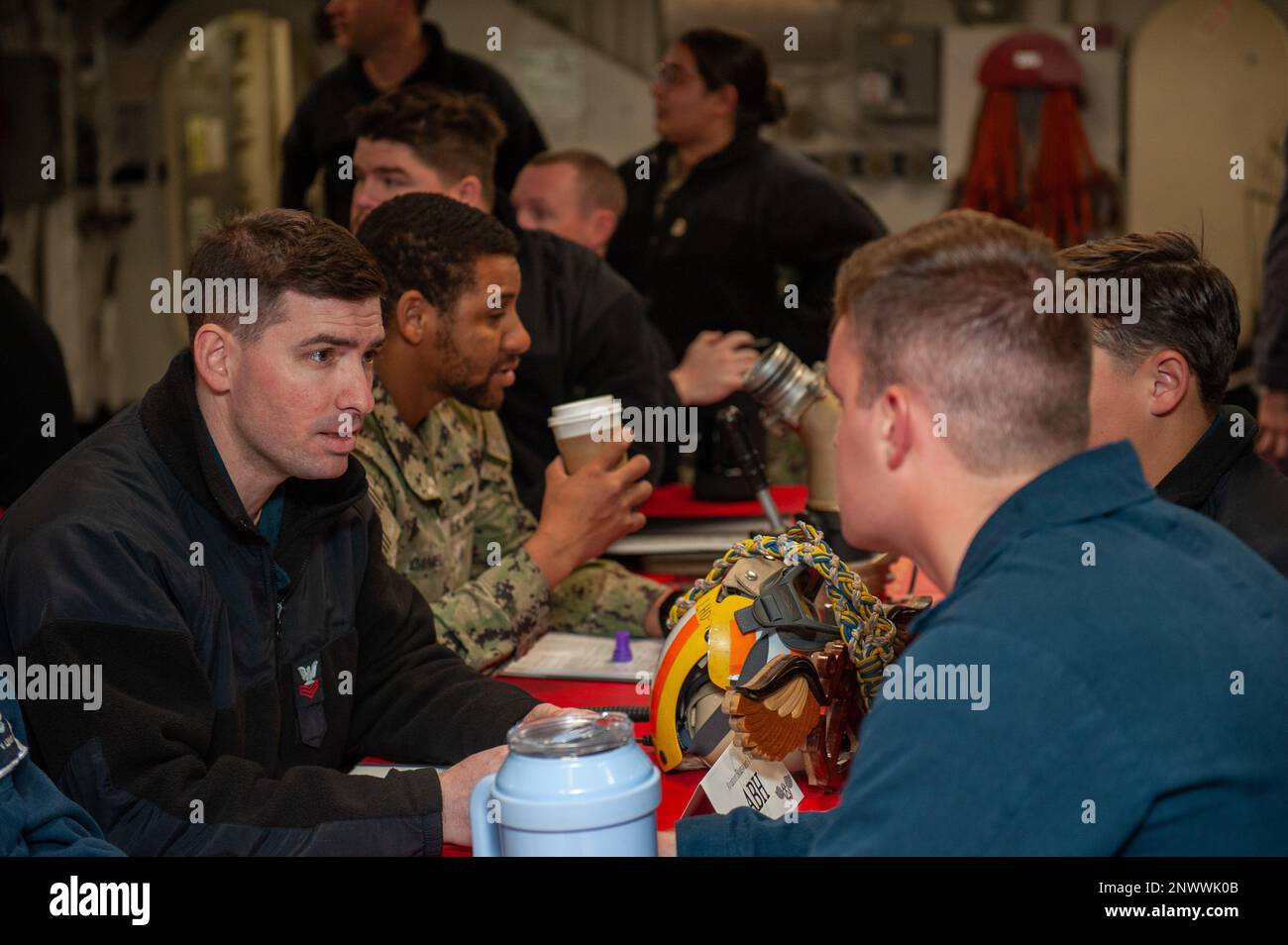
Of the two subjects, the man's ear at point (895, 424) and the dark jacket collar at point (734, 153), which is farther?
the dark jacket collar at point (734, 153)

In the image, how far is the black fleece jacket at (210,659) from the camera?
1.40 m

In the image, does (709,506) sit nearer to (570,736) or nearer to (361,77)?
(361,77)

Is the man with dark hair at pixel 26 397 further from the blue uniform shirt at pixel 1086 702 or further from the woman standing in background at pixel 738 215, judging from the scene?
the blue uniform shirt at pixel 1086 702

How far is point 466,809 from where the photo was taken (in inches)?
59.7

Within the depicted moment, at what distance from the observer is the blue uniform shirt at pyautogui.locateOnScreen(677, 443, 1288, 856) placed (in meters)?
0.95

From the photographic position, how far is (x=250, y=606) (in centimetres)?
163

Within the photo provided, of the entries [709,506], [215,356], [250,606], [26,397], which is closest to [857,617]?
[250,606]

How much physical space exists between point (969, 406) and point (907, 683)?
0.75 ft

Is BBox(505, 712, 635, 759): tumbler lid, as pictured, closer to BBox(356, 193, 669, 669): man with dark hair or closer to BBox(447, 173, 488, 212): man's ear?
BBox(356, 193, 669, 669): man with dark hair

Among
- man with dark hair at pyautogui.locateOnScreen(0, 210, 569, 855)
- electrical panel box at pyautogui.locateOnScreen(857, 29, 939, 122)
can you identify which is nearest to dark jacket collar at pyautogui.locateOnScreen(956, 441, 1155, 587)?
man with dark hair at pyautogui.locateOnScreen(0, 210, 569, 855)

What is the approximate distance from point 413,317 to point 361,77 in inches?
68.0

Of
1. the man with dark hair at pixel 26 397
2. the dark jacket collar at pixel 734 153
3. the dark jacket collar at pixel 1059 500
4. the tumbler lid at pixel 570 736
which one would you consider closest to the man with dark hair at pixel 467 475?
the tumbler lid at pixel 570 736

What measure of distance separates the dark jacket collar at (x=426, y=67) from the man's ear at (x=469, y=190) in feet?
3.03

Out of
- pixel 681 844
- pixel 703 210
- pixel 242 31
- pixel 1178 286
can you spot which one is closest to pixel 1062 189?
pixel 703 210
